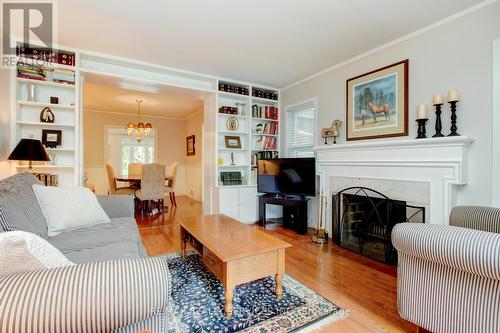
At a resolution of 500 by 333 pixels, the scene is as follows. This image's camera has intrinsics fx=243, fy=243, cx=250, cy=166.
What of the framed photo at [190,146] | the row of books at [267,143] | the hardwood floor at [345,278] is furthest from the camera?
the framed photo at [190,146]

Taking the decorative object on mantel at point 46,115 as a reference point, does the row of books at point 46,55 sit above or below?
above

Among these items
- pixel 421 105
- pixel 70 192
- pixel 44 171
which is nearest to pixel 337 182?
pixel 421 105

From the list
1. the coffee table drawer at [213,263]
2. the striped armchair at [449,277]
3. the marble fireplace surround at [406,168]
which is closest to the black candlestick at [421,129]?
the marble fireplace surround at [406,168]

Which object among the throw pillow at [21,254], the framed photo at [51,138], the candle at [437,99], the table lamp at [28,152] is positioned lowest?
the throw pillow at [21,254]

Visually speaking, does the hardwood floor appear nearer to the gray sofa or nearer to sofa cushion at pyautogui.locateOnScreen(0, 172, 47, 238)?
the gray sofa

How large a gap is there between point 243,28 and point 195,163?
4952 mm

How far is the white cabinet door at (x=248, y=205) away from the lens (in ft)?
13.8

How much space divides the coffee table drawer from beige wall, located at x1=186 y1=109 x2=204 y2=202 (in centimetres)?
472

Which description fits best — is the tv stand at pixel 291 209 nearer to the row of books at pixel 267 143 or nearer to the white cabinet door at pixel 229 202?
the white cabinet door at pixel 229 202

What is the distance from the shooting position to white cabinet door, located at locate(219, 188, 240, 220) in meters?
→ 4.01

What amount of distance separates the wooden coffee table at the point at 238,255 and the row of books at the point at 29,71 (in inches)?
103

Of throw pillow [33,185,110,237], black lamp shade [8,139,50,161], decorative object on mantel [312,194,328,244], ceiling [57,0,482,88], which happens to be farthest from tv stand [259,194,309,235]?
black lamp shade [8,139,50,161]

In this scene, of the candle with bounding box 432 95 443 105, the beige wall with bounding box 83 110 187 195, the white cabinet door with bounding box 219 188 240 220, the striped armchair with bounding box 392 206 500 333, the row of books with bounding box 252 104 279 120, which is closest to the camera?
the striped armchair with bounding box 392 206 500 333

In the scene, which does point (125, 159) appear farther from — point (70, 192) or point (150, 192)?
point (70, 192)
